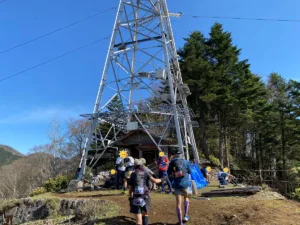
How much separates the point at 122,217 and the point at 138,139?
44.3 feet

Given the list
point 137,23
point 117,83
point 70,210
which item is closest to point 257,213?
point 70,210

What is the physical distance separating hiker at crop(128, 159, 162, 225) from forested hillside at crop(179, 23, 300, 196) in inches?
792

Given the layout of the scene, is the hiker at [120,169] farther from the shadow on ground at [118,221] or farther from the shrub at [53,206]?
the shadow on ground at [118,221]

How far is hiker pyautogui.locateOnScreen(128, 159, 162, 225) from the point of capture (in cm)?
594

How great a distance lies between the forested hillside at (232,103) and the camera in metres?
27.0

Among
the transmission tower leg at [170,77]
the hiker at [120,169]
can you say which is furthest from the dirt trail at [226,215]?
the transmission tower leg at [170,77]

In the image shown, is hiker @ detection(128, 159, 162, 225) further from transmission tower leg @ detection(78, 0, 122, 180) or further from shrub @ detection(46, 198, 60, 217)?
transmission tower leg @ detection(78, 0, 122, 180)

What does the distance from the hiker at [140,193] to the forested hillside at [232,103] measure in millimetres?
20126

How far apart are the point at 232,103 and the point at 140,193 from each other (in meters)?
22.5

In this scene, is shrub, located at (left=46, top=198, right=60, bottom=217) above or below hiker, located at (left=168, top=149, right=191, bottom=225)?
below

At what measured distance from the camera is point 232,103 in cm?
2678

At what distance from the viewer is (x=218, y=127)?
101 feet

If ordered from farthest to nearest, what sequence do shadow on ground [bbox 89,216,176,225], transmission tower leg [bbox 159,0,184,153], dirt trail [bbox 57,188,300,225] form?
transmission tower leg [bbox 159,0,184,153] < shadow on ground [bbox 89,216,176,225] < dirt trail [bbox 57,188,300,225]

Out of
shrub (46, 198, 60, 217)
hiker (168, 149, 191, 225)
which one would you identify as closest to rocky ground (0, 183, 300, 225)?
hiker (168, 149, 191, 225)
